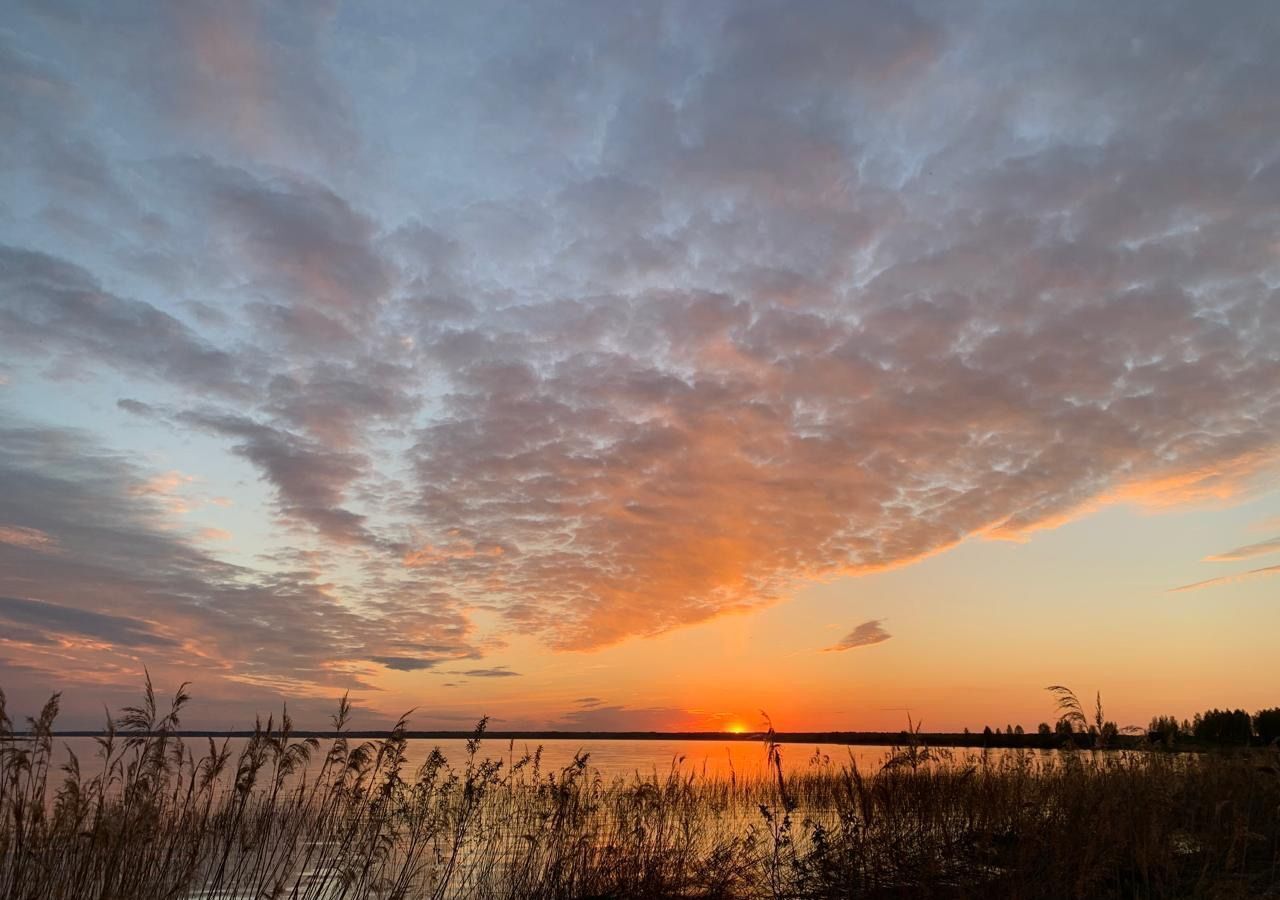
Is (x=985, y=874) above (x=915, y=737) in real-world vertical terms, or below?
below

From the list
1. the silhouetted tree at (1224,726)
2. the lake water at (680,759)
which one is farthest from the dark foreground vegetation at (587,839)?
the silhouetted tree at (1224,726)

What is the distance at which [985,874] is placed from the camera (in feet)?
36.5

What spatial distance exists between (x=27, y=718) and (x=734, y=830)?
18.3m

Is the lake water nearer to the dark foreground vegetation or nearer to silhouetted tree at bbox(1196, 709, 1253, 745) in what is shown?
the dark foreground vegetation

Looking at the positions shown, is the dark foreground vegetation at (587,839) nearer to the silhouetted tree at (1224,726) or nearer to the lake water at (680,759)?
the lake water at (680,759)

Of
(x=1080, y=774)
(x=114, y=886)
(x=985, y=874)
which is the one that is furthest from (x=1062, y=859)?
(x=114, y=886)

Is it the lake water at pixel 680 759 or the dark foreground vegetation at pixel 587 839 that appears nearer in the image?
the dark foreground vegetation at pixel 587 839

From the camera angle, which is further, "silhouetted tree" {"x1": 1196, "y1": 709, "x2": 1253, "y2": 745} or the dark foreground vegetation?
"silhouetted tree" {"x1": 1196, "y1": 709, "x2": 1253, "y2": 745}

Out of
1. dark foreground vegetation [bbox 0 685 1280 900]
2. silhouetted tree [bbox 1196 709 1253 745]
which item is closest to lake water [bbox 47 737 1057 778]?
dark foreground vegetation [bbox 0 685 1280 900]

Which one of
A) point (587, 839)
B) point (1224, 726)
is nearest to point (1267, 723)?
point (1224, 726)

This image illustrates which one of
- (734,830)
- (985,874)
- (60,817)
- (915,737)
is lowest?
(734,830)

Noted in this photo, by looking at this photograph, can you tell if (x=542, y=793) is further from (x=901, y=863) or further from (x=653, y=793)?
(x=901, y=863)

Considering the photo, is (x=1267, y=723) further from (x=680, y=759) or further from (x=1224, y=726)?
(x=680, y=759)

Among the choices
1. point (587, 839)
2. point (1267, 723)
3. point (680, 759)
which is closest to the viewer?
point (587, 839)
